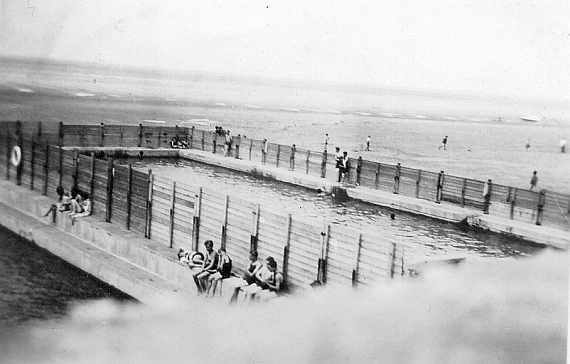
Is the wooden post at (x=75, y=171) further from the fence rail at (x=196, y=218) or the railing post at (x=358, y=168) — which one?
the railing post at (x=358, y=168)

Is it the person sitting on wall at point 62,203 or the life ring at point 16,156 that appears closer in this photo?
the life ring at point 16,156

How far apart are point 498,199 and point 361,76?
2.66 meters

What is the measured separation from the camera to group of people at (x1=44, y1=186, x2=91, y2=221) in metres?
10.2

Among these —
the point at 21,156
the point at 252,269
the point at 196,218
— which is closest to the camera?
the point at 252,269

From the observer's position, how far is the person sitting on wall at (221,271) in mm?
9109

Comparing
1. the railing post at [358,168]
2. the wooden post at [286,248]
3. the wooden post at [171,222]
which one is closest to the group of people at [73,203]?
the wooden post at [171,222]

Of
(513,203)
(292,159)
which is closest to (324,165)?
(292,159)

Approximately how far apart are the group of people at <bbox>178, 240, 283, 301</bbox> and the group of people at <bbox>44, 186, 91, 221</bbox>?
189 cm

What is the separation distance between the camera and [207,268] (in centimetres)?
928

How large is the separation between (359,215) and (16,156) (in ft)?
18.9

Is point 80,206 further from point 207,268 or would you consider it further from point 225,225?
point 207,268

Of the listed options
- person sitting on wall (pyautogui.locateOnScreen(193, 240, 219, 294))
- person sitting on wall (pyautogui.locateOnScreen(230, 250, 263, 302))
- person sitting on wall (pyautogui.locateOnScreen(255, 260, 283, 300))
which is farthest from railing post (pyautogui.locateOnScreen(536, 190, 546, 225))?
person sitting on wall (pyautogui.locateOnScreen(193, 240, 219, 294))

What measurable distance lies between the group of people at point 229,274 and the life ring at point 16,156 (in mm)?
2344

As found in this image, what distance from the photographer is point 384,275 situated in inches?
331
